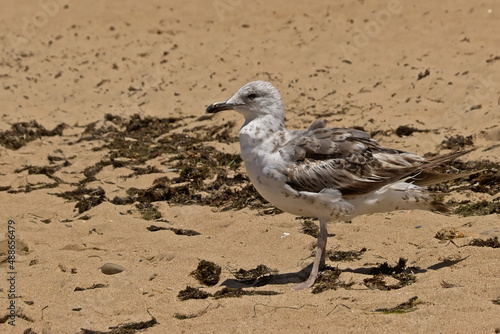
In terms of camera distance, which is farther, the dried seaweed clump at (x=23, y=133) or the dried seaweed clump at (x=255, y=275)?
the dried seaweed clump at (x=23, y=133)

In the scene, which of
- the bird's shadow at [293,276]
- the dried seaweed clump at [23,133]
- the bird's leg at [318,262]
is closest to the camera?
the bird's leg at [318,262]

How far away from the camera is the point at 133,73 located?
13500 millimetres

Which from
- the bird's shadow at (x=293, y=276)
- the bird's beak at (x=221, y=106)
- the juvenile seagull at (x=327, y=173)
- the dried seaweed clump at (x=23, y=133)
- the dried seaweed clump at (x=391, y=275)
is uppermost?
the bird's beak at (x=221, y=106)

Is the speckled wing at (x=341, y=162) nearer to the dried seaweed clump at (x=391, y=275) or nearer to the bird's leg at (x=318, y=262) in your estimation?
the bird's leg at (x=318, y=262)

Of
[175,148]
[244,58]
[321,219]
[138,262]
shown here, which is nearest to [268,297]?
[321,219]

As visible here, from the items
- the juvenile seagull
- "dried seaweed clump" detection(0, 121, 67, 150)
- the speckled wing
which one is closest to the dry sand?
"dried seaweed clump" detection(0, 121, 67, 150)

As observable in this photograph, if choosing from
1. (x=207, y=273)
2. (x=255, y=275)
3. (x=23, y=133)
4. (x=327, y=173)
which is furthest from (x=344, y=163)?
(x=23, y=133)

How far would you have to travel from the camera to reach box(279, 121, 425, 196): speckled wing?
5.83 m

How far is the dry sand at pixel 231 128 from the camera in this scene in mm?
5145

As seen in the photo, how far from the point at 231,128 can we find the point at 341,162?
4812mm

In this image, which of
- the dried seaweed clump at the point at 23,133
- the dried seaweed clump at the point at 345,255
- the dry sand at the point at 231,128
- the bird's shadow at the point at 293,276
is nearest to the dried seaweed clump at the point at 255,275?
the bird's shadow at the point at 293,276

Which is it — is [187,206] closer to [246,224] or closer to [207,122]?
[246,224]

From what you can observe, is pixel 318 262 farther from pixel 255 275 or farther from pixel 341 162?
pixel 341 162

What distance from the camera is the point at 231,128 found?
34.9 feet
